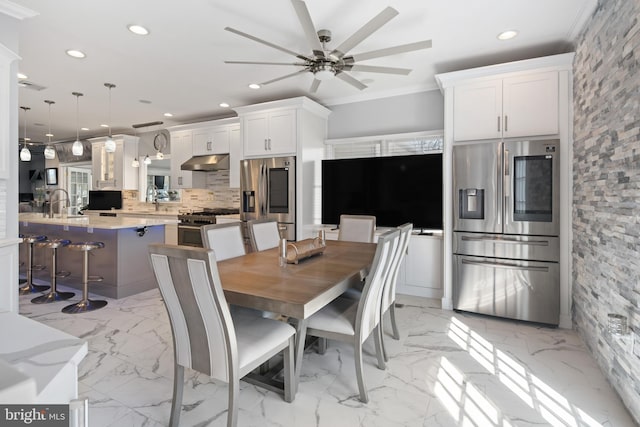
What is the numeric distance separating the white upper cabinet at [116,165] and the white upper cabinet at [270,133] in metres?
3.43

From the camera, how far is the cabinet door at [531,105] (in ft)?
9.86

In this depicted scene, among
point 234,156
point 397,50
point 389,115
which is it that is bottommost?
point 234,156

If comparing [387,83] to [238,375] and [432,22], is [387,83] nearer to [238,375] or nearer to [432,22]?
[432,22]

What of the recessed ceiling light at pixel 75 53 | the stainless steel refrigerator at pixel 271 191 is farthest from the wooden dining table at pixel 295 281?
the recessed ceiling light at pixel 75 53

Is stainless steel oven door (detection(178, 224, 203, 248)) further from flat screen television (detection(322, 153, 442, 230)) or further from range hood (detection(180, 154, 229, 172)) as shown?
flat screen television (detection(322, 153, 442, 230))

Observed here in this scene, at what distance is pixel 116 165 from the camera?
22.0ft

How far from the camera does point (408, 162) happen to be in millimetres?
3943

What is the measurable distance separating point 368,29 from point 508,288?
2.62m

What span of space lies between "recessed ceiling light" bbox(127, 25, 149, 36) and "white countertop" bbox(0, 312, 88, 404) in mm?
2584

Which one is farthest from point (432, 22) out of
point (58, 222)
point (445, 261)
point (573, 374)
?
point (58, 222)

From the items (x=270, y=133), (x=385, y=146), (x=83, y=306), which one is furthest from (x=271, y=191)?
(x=83, y=306)

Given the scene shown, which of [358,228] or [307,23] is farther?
[358,228]

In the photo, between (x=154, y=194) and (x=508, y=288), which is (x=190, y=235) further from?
(x=508, y=288)

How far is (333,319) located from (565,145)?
8.68ft
